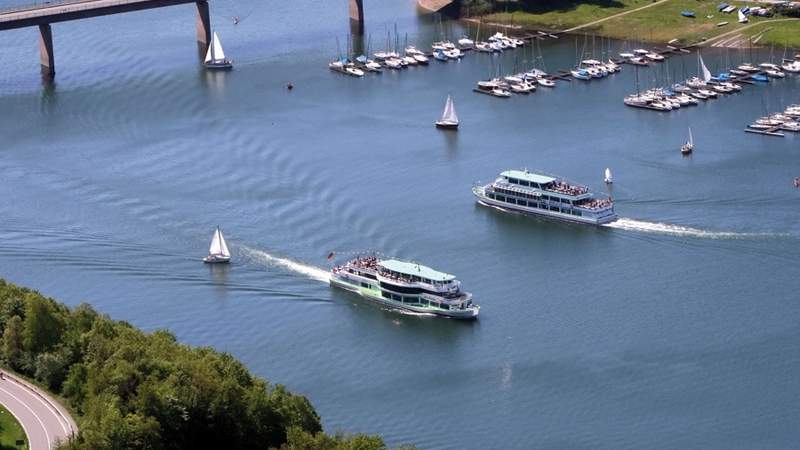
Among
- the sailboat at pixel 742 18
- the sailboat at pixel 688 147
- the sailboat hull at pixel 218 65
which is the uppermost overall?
the sailboat at pixel 742 18

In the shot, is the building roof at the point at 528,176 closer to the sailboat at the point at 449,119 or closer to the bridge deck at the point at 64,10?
the sailboat at the point at 449,119

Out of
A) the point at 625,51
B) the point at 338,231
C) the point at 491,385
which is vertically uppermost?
the point at 625,51

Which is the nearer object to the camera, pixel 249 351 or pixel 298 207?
pixel 249 351

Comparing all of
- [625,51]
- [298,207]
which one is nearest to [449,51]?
[625,51]

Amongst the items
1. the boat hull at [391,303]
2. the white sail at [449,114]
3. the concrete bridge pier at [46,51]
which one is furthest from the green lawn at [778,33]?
the boat hull at [391,303]

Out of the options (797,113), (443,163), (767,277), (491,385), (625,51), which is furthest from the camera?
(625,51)

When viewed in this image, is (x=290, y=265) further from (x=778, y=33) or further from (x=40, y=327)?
(x=778, y=33)

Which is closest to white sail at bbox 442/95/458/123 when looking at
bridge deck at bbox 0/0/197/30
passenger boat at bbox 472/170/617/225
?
passenger boat at bbox 472/170/617/225

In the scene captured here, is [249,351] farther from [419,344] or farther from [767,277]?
[767,277]
